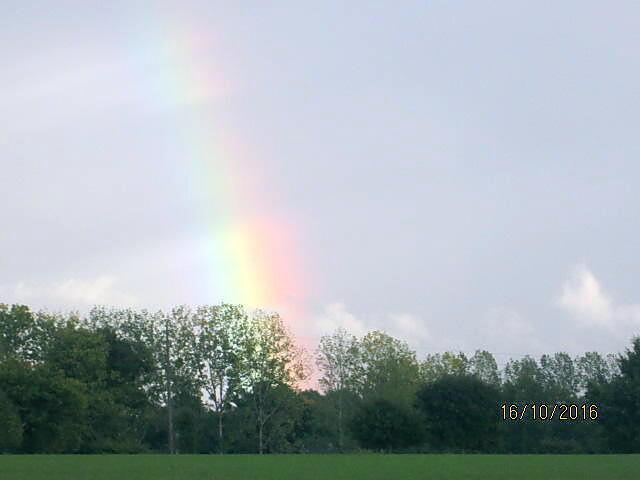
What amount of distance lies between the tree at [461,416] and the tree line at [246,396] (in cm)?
10

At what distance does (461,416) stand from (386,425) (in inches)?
275

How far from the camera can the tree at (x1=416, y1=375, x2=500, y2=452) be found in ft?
268

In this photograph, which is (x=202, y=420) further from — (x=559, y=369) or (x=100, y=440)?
(x=559, y=369)

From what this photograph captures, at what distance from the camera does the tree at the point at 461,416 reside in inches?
3211

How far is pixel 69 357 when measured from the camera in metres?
86.1

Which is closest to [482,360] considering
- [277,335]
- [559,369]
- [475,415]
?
[559,369]

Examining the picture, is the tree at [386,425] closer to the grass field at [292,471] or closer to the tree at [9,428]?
the tree at [9,428]

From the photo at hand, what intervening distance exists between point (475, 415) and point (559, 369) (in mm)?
79597

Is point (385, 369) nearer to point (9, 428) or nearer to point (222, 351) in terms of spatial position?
point (222, 351)

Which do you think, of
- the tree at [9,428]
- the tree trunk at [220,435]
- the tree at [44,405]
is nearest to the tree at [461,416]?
the tree trunk at [220,435]

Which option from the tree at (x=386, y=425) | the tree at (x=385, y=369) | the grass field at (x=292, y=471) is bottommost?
the grass field at (x=292, y=471)
